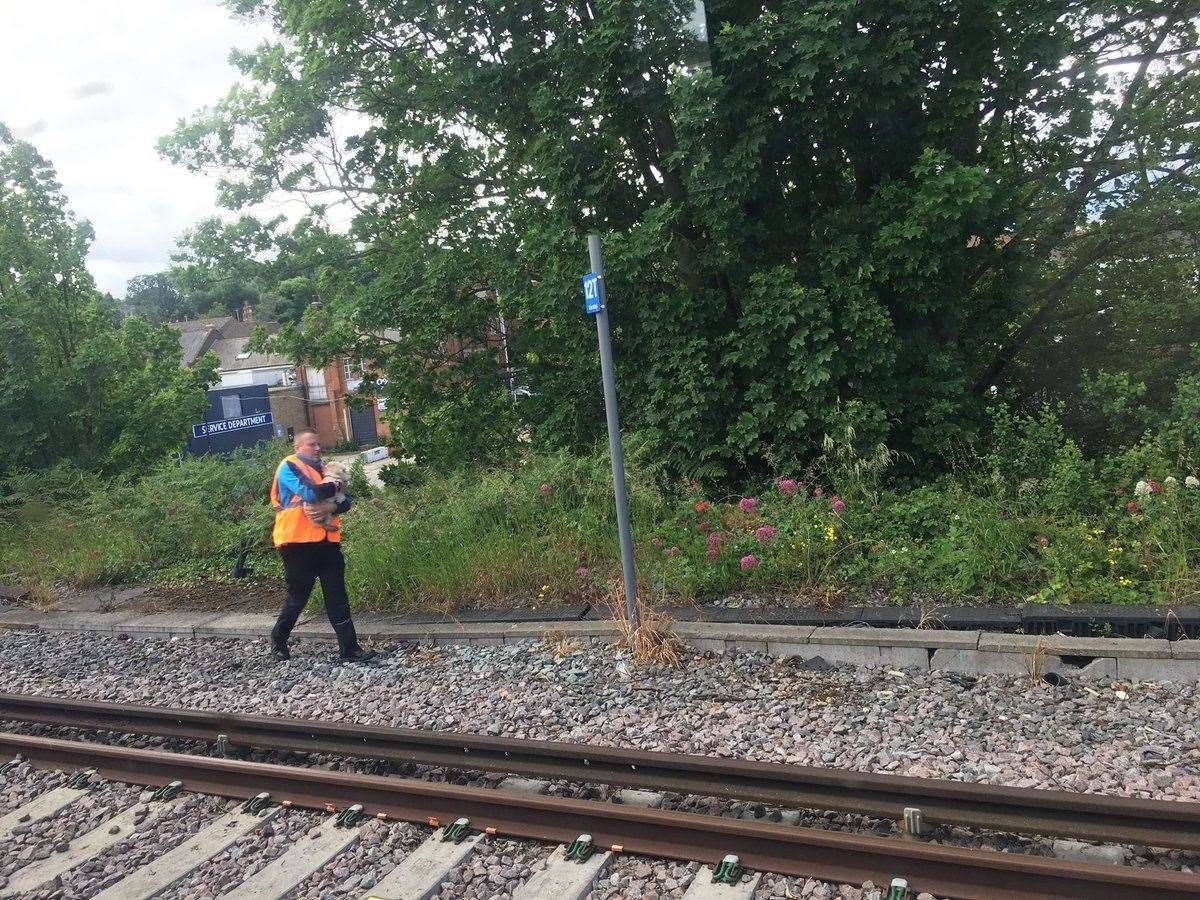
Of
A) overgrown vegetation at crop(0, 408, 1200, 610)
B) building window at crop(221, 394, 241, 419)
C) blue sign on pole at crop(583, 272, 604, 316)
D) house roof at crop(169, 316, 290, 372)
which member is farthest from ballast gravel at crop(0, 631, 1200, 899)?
house roof at crop(169, 316, 290, 372)

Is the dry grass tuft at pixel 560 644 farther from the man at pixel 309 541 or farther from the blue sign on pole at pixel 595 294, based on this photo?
the blue sign on pole at pixel 595 294

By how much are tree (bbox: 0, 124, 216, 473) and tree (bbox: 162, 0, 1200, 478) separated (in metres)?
4.95

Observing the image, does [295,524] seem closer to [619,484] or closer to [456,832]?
[619,484]

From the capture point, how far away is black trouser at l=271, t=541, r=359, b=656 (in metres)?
7.14

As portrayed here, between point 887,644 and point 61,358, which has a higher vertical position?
point 61,358

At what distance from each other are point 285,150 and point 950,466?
9.65 meters

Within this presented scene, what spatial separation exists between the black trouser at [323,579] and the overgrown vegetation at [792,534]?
1.06 meters

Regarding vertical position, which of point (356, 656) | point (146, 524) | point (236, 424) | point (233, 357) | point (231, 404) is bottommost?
point (356, 656)

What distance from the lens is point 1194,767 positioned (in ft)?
14.4

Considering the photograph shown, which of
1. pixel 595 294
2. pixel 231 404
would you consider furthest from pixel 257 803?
pixel 231 404

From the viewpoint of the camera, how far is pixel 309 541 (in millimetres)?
7160

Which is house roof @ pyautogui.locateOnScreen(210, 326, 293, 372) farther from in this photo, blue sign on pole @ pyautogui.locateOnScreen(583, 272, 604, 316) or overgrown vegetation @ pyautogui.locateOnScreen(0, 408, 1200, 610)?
blue sign on pole @ pyautogui.locateOnScreen(583, 272, 604, 316)

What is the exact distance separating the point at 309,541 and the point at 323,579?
318mm

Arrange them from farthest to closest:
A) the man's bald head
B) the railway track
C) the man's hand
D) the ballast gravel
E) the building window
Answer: the building window → the man's bald head → the man's hand → the ballast gravel → the railway track
